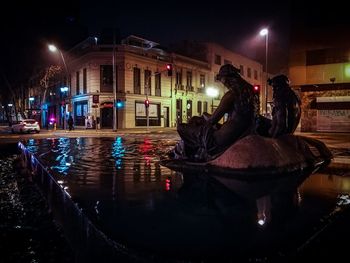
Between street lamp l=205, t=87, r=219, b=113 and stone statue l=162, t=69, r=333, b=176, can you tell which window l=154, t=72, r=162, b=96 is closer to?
street lamp l=205, t=87, r=219, b=113

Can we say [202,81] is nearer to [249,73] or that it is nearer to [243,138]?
[249,73]

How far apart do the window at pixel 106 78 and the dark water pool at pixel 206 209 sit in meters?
35.8

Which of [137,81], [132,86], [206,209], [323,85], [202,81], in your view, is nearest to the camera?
[206,209]

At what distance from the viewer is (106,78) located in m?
41.7

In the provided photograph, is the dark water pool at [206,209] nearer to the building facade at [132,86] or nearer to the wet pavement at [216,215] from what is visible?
the wet pavement at [216,215]

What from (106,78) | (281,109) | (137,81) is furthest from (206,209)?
(137,81)

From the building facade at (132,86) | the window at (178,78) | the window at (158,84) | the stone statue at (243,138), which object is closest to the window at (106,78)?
the building facade at (132,86)

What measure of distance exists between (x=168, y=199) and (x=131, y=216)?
96cm

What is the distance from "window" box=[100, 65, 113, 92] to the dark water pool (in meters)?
35.8

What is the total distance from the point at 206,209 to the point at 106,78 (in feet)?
129

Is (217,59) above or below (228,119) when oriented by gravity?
above

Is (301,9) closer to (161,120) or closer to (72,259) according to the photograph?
(161,120)

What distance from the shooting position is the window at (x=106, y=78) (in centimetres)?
4138

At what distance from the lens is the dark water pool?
9.35 feet
